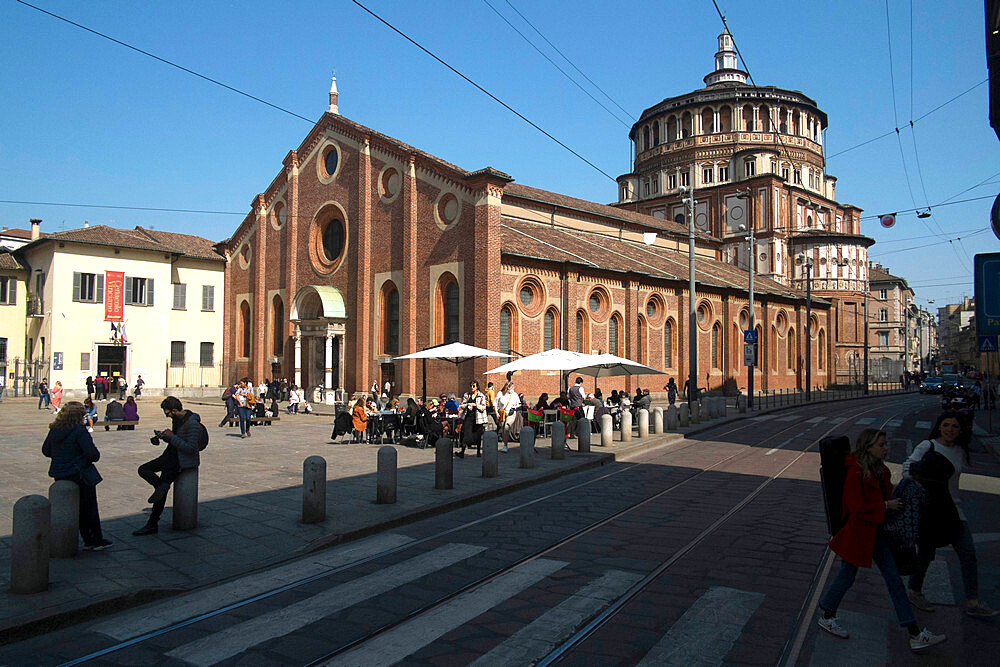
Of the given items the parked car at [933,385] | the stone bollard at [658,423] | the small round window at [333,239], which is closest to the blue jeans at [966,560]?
the stone bollard at [658,423]

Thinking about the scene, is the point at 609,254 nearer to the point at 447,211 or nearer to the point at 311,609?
the point at 447,211

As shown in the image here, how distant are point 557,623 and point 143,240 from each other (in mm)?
42637

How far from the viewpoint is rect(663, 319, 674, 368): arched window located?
129ft

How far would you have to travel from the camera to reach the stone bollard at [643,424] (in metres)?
20.0

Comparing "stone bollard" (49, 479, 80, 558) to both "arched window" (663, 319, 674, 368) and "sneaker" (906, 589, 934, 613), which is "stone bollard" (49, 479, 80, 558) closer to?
"sneaker" (906, 589, 934, 613)

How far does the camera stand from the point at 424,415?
57.2 feet

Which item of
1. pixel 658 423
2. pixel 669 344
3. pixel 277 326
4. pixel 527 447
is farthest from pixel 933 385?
pixel 527 447

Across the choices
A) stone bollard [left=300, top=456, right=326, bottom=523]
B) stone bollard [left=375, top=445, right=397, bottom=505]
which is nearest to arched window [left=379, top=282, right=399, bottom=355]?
stone bollard [left=375, top=445, right=397, bottom=505]

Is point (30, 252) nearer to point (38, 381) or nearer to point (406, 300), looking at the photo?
point (38, 381)

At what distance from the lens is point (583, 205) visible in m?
45.4

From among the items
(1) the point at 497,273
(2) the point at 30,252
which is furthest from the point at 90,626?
(2) the point at 30,252

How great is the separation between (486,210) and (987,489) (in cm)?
2012

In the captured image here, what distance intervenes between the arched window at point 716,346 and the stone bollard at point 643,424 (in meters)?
24.1

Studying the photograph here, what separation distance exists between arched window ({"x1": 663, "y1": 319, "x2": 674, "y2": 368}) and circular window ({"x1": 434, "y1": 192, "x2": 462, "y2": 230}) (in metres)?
15.7
